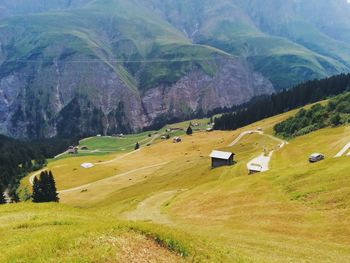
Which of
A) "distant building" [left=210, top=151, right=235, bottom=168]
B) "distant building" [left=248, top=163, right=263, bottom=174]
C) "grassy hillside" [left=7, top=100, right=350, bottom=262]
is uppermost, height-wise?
"grassy hillside" [left=7, top=100, right=350, bottom=262]

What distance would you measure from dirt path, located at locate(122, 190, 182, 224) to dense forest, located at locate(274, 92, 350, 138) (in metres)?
66.7

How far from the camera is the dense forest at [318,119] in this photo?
12182 centimetres

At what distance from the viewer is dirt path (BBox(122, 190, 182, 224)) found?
180 feet

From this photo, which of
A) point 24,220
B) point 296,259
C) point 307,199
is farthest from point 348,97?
point 24,220

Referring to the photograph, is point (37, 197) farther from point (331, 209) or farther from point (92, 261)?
point (92, 261)

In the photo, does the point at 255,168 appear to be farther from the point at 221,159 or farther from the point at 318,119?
the point at 318,119

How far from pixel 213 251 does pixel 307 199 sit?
27.7m

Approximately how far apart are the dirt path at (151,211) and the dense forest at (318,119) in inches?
2627

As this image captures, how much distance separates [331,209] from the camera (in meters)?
45.4

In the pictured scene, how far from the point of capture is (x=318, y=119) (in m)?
133

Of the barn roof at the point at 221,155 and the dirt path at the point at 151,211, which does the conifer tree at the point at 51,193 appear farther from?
the barn roof at the point at 221,155

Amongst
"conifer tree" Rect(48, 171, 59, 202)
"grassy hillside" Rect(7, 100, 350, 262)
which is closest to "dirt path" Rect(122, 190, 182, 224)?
"grassy hillside" Rect(7, 100, 350, 262)

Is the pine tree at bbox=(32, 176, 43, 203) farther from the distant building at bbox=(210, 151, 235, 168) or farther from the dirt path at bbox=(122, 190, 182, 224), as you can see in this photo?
the distant building at bbox=(210, 151, 235, 168)

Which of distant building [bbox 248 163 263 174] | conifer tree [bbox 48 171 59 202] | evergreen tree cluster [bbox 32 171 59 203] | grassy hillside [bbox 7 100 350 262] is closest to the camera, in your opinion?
grassy hillside [bbox 7 100 350 262]
